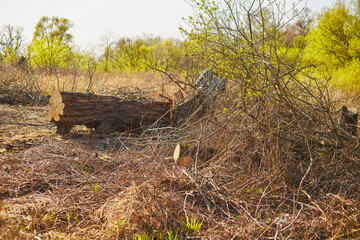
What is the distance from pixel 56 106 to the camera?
18.4 feet

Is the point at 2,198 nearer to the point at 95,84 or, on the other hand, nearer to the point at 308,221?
the point at 308,221

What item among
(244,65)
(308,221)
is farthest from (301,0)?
(308,221)

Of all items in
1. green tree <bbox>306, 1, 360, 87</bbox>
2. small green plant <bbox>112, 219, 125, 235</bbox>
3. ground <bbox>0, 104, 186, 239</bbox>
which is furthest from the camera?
green tree <bbox>306, 1, 360, 87</bbox>

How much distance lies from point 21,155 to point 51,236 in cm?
240

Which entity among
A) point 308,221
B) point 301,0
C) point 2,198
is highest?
point 301,0

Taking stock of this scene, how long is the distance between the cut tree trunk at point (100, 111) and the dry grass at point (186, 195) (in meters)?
1.19

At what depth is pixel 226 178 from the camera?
337 centimetres

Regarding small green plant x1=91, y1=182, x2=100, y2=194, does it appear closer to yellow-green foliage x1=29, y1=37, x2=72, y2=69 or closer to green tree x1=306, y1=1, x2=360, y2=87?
green tree x1=306, y1=1, x2=360, y2=87

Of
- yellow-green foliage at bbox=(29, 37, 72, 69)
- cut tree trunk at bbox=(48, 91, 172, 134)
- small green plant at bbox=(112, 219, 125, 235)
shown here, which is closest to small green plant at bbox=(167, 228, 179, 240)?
small green plant at bbox=(112, 219, 125, 235)

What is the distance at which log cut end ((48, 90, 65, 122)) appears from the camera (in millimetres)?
5469

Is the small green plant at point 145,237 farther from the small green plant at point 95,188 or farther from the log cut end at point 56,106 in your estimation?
the log cut end at point 56,106

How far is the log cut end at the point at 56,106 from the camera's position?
215 inches

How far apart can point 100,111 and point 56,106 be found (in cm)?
76

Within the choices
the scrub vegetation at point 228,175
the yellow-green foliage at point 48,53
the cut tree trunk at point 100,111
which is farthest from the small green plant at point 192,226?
the yellow-green foliage at point 48,53
